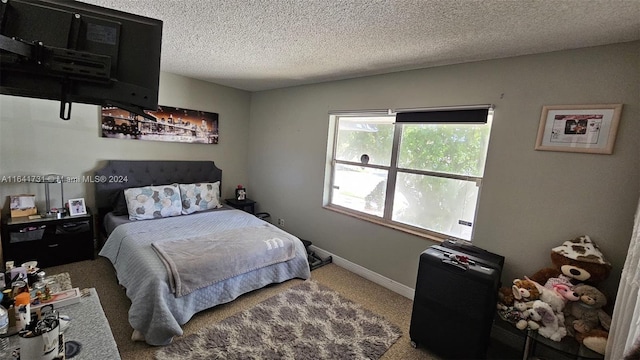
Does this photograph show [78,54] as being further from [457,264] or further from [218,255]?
[457,264]

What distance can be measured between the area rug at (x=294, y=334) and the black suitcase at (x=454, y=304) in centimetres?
31

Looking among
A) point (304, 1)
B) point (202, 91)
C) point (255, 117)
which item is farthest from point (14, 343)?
point (255, 117)

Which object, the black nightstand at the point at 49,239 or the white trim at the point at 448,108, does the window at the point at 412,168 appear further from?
the black nightstand at the point at 49,239

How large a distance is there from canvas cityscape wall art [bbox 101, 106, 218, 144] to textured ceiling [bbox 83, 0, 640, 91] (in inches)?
45.6

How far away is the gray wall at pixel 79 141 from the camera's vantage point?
8.52 ft

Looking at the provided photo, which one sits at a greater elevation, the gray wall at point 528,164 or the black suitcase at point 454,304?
the gray wall at point 528,164

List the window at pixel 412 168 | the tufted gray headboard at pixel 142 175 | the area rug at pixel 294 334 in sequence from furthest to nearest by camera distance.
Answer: the tufted gray headboard at pixel 142 175, the window at pixel 412 168, the area rug at pixel 294 334

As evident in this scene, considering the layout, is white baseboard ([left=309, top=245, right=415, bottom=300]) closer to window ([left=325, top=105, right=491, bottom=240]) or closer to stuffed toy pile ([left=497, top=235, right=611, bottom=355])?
window ([left=325, top=105, right=491, bottom=240])

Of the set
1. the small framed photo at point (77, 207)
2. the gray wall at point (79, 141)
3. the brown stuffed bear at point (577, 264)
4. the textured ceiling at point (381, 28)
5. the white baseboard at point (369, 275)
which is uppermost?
the textured ceiling at point (381, 28)

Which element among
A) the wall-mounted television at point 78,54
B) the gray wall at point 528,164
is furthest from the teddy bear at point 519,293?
the wall-mounted television at point 78,54

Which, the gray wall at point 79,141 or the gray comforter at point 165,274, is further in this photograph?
the gray wall at point 79,141

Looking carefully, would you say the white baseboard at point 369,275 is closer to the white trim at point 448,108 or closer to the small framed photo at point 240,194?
the small framed photo at point 240,194

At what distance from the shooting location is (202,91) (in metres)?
3.71

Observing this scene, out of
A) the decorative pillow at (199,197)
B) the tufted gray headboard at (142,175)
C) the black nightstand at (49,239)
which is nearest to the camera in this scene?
the black nightstand at (49,239)
